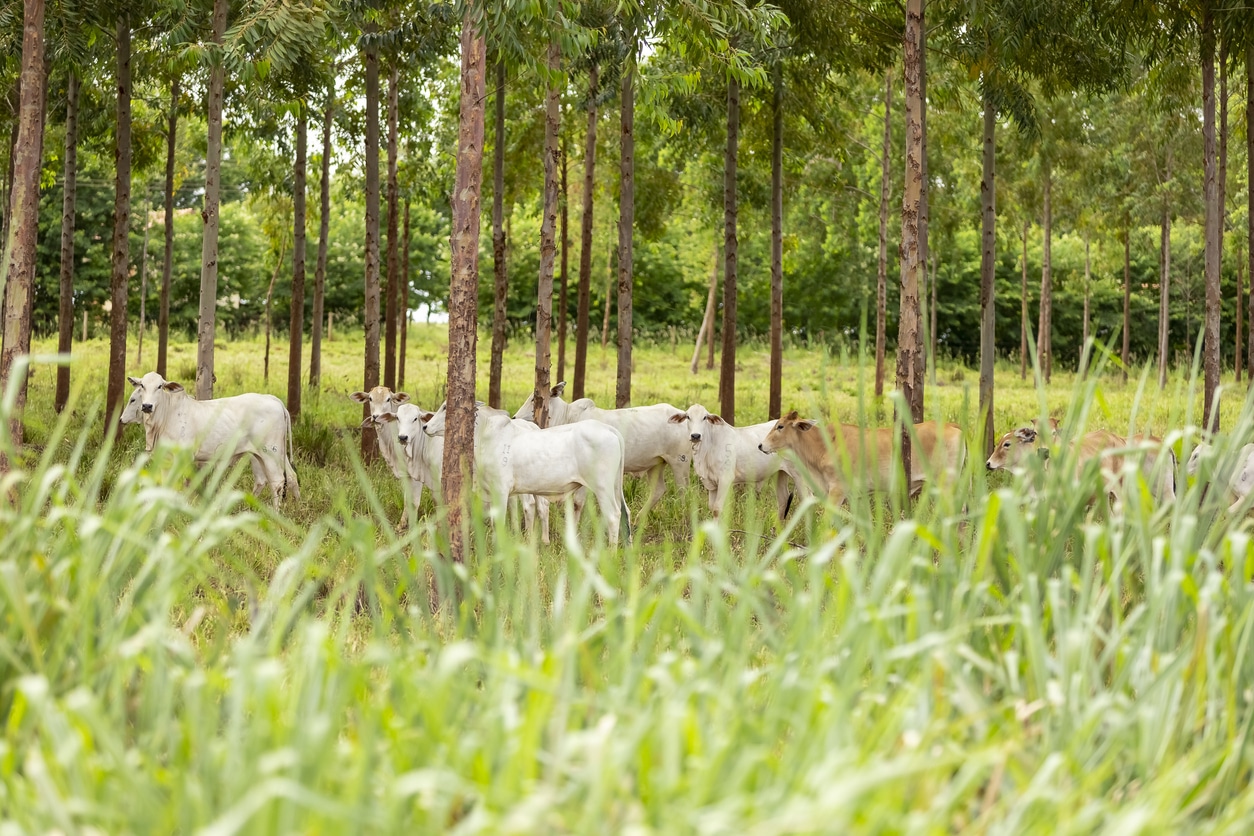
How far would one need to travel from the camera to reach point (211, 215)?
1325 cm

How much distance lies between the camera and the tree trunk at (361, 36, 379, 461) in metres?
14.5

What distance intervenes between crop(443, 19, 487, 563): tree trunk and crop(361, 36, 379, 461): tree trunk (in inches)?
258

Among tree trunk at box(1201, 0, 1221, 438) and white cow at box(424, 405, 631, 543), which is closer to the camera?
white cow at box(424, 405, 631, 543)

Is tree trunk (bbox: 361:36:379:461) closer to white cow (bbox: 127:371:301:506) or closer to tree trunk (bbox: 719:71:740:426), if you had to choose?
white cow (bbox: 127:371:301:506)

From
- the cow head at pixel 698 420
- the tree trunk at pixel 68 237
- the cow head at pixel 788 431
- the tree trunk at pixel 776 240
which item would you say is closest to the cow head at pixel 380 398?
the cow head at pixel 698 420

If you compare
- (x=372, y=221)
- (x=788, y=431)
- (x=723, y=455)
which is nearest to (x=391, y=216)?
(x=372, y=221)

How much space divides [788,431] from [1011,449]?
1986 millimetres

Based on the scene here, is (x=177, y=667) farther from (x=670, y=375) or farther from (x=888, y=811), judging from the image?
(x=670, y=375)

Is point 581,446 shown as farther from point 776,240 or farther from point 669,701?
point 776,240

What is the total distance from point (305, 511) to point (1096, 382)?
8933 mm

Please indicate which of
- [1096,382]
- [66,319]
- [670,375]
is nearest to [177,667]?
[1096,382]

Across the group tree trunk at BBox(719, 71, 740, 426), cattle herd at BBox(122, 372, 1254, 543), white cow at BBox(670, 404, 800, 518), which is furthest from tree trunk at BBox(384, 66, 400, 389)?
white cow at BBox(670, 404, 800, 518)

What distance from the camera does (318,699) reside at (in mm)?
2734

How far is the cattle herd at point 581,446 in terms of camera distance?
33.7 feet
